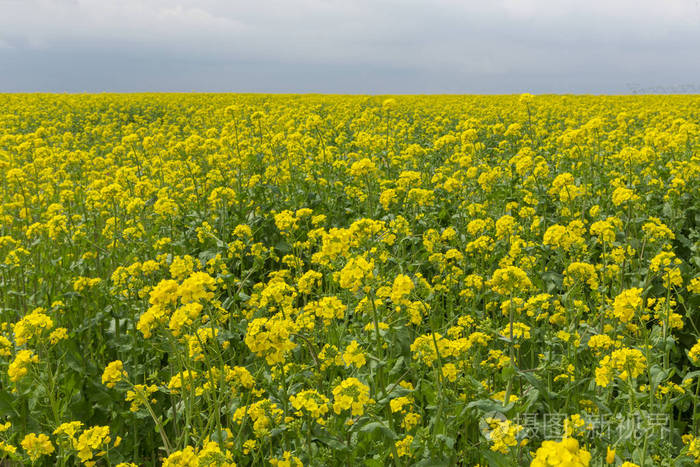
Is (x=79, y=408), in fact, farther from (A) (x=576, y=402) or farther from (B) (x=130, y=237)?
(A) (x=576, y=402)

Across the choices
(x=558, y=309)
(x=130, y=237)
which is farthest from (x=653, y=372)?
(x=130, y=237)

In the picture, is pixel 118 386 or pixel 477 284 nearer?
pixel 118 386

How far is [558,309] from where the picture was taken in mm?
3865

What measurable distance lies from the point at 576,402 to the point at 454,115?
1975cm

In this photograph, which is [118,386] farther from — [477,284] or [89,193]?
[89,193]

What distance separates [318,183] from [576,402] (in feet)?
16.5

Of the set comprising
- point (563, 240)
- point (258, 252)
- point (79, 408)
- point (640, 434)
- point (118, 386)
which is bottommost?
point (79, 408)

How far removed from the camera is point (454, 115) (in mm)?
21891

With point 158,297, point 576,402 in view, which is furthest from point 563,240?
point 158,297

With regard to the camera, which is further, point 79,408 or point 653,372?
point 79,408

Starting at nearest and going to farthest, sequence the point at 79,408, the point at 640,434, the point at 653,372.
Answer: the point at 640,434 → the point at 653,372 → the point at 79,408

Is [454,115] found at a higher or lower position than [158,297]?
higher

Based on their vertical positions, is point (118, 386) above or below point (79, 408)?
above

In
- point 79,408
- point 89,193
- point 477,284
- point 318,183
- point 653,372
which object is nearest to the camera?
point 653,372
